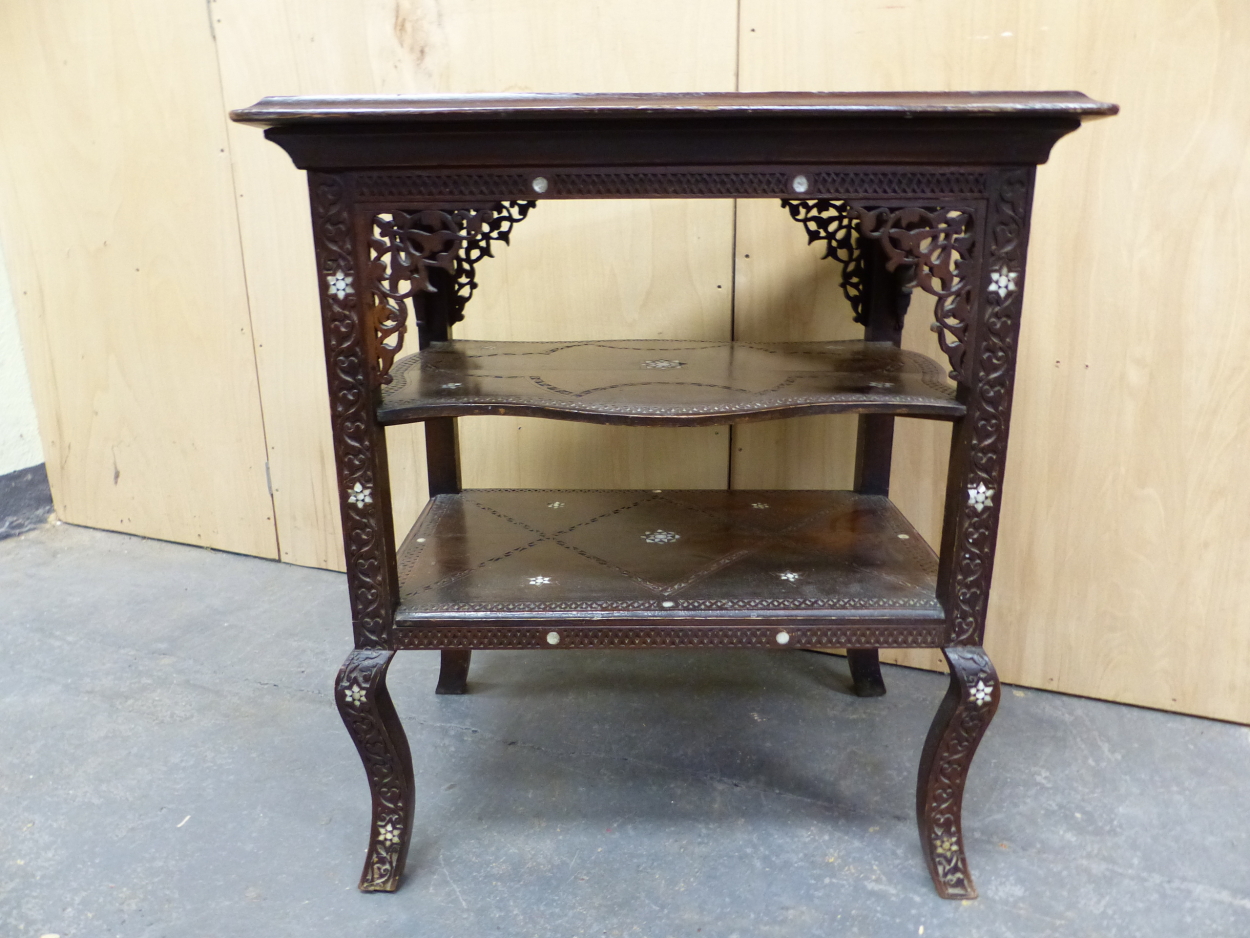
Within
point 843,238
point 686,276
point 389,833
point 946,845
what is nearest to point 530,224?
point 686,276

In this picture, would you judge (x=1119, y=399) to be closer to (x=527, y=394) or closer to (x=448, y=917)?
(x=527, y=394)

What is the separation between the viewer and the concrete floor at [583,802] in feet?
4.26

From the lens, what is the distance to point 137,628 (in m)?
2.14

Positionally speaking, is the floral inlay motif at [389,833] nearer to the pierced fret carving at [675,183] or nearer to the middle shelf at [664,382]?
the middle shelf at [664,382]

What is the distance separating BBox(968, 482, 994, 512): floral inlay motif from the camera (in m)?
1.22

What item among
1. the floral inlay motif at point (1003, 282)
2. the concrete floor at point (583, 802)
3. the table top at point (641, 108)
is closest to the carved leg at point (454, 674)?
the concrete floor at point (583, 802)

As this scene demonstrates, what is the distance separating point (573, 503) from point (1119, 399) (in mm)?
1031

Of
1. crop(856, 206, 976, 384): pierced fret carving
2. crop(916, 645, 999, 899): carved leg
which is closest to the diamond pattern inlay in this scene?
crop(916, 645, 999, 899): carved leg

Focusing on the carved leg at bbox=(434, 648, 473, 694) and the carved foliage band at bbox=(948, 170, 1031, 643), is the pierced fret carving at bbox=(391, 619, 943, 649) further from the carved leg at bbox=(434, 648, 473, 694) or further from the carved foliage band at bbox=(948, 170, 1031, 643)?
the carved leg at bbox=(434, 648, 473, 694)

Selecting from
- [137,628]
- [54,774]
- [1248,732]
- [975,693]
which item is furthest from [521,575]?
[1248,732]

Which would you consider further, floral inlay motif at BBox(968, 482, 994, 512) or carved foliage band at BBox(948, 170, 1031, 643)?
floral inlay motif at BBox(968, 482, 994, 512)

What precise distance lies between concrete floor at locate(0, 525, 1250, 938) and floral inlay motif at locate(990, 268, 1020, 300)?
881 millimetres

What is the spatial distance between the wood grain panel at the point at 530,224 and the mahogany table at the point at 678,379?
0.26 metres

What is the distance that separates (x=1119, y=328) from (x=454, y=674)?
1446 millimetres
